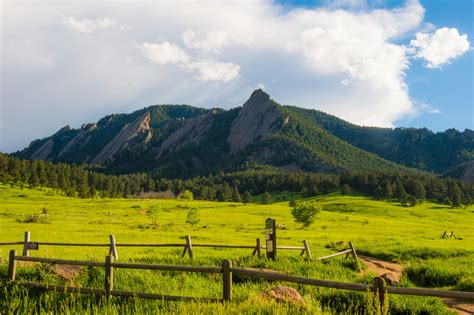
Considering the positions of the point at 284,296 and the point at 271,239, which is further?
the point at 271,239

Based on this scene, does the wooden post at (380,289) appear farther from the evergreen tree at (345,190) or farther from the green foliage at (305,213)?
the evergreen tree at (345,190)

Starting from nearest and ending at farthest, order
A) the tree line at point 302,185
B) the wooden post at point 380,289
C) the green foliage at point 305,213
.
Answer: the wooden post at point 380,289, the green foliage at point 305,213, the tree line at point 302,185

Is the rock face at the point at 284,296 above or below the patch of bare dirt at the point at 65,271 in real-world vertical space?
above

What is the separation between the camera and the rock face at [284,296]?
31.9 ft

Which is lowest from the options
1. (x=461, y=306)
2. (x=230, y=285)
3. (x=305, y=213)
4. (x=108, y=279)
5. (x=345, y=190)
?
(x=305, y=213)

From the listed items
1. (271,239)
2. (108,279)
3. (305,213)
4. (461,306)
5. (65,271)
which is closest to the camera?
(108,279)

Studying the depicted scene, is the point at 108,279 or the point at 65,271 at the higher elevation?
the point at 108,279

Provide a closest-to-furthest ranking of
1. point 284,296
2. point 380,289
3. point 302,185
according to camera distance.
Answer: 1. point 380,289
2. point 284,296
3. point 302,185

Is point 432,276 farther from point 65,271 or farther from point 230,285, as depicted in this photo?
point 65,271

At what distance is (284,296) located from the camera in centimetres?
1015

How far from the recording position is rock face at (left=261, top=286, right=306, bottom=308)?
9727mm

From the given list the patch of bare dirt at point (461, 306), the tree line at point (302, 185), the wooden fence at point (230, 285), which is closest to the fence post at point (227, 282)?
the wooden fence at point (230, 285)

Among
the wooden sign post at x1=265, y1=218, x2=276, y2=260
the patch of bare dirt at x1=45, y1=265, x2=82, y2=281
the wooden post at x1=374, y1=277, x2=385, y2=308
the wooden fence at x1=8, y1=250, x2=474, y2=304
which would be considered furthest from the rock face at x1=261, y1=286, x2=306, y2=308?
the wooden sign post at x1=265, y1=218, x2=276, y2=260

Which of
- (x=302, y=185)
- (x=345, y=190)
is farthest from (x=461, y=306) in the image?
(x=302, y=185)
